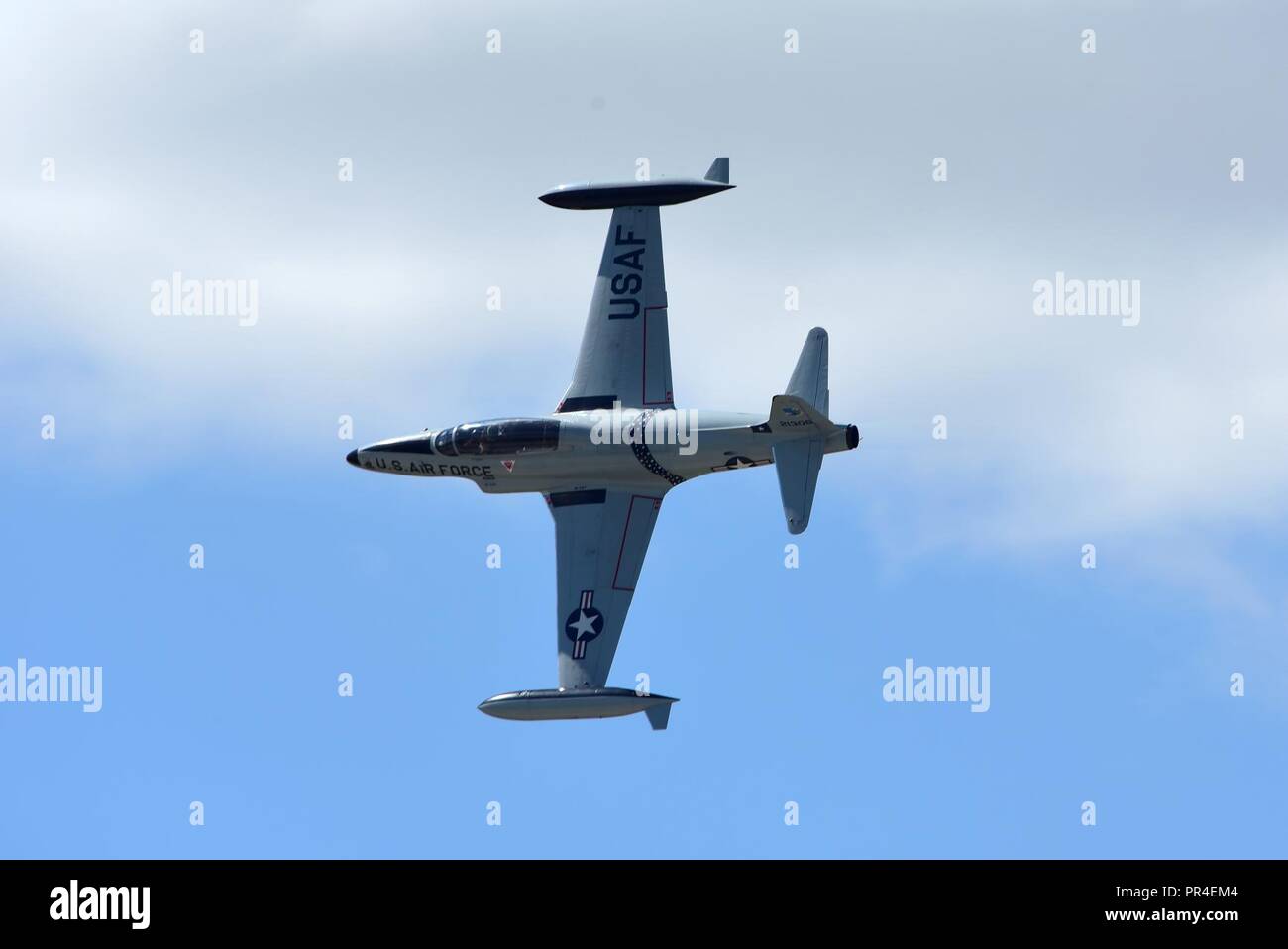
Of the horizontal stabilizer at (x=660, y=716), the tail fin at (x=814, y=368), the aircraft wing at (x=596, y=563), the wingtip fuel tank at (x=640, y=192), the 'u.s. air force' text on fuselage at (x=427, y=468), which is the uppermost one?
the wingtip fuel tank at (x=640, y=192)

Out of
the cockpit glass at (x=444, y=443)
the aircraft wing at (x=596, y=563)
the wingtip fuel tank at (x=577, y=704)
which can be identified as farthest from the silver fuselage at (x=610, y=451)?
the wingtip fuel tank at (x=577, y=704)

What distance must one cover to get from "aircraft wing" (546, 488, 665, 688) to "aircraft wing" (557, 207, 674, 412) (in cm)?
275

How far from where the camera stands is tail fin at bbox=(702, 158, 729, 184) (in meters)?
63.7

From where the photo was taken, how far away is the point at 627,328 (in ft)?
206

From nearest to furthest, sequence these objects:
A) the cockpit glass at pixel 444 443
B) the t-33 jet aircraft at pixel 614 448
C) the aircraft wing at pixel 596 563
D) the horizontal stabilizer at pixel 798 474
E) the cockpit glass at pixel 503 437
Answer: the horizontal stabilizer at pixel 798 474
the t-33 jet aircraft at pixel 614 448
the aircraft wing at pixel 596 563
the cockpit glass at pixel 503 437
the cockpit glass at pixel 444 443

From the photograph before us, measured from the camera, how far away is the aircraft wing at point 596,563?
60.2m

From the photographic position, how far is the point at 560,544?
61375mm

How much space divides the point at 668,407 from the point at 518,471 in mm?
4362

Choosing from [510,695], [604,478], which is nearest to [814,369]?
[604,478]

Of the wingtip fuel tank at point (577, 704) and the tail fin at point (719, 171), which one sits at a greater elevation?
the tail fin at point (719, 171)

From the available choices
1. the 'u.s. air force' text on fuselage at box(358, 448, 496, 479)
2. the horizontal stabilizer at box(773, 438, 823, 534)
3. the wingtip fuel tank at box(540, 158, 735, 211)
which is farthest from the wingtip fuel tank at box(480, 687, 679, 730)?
the wingtip fuel tank at box(540, 158, 735, 211)

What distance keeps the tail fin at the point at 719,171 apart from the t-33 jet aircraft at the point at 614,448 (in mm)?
39

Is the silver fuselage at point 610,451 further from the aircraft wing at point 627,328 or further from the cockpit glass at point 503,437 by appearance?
the aircraft wing at point 627,328
